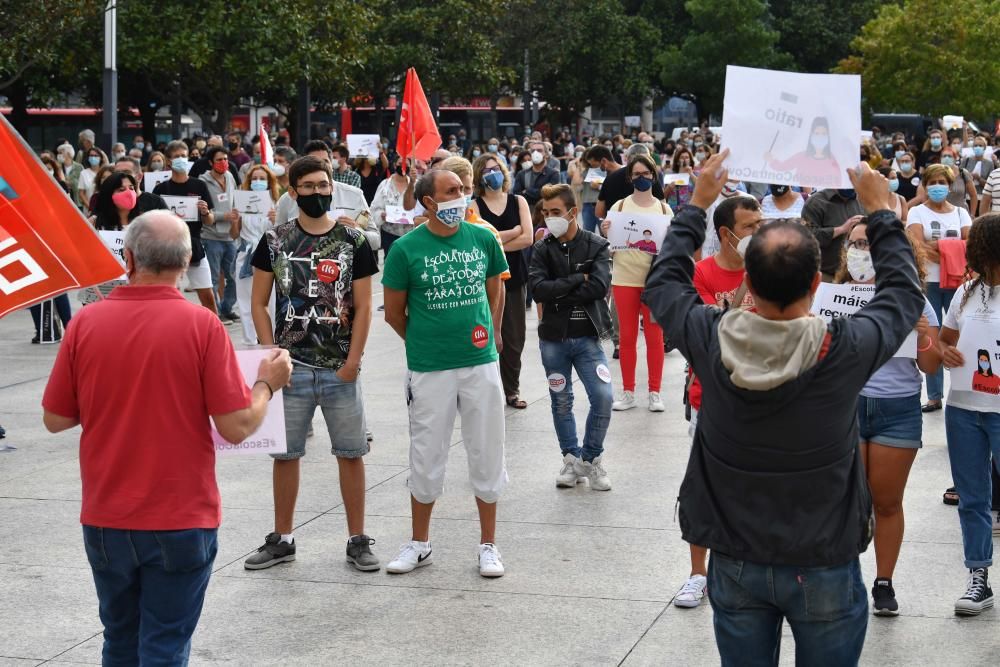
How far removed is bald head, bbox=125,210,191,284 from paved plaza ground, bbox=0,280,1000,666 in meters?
1.91

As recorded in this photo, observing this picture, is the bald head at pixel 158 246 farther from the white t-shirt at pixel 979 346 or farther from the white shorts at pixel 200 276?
the white shorts at pixel 200 276

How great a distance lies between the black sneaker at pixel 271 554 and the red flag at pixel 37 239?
2419mm

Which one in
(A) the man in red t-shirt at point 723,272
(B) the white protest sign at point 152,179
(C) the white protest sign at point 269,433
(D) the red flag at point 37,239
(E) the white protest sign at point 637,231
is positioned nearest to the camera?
(D) the red flag at point 37,239

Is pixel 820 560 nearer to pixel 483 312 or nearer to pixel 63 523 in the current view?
pixel 483 312

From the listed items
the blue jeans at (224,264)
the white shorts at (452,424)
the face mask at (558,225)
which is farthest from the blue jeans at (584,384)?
the blue jeans at (224,264)

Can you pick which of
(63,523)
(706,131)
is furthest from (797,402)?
(706,131)

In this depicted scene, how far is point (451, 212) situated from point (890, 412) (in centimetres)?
206

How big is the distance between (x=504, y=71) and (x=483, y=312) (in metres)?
40.3

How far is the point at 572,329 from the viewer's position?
26.5 feet

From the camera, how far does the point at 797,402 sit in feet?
11.5

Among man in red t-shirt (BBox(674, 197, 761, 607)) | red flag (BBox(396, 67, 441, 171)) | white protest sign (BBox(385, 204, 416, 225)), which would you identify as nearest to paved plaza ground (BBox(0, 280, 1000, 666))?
man in red t-shirt (BBox(674, 197, 761, 607))

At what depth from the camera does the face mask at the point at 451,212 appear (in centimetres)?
629

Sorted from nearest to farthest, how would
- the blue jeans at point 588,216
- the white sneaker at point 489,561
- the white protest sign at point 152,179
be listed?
the white sneaker at point 489,561 < the white protest sign at point 152,179 < the blue jeans at point 588,216

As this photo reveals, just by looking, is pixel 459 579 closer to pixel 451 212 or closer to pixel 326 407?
pixel 326 407
